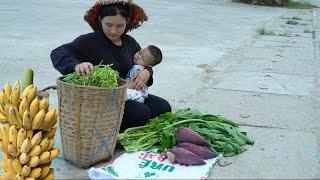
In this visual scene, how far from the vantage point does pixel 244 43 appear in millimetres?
11117

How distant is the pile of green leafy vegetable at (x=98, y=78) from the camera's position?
370 cm

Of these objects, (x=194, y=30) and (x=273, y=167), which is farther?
(x=194, y=30)

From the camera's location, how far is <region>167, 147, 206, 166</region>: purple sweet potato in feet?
13.0

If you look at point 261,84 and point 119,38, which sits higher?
point 119,38

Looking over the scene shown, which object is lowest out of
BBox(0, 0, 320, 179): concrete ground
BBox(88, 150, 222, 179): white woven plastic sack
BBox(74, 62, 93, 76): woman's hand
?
BBox(0, 0, 320, 179): concrete ground

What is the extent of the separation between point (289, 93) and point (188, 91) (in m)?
1.37

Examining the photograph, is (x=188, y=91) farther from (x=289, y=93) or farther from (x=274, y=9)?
(x=274, y=9)

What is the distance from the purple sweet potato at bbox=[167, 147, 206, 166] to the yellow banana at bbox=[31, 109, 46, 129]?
3.60 ft

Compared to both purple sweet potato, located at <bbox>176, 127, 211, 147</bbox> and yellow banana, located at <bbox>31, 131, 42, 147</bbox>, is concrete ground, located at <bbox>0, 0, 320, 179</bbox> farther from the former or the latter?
yellow banana, located at <bbox>31, 131, 42, 147</bbox>

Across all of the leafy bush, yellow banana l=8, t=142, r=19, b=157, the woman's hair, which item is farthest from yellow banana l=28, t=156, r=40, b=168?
the leafy bush

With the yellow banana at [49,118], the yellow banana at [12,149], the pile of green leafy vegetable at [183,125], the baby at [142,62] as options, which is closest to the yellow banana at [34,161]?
the yellow banana at [12,149]

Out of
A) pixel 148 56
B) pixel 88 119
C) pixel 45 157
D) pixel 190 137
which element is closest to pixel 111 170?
pixel 88 119

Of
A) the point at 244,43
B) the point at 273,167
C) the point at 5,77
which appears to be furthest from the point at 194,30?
the point at 273,167

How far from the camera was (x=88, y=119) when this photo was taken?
3734 millimetres
